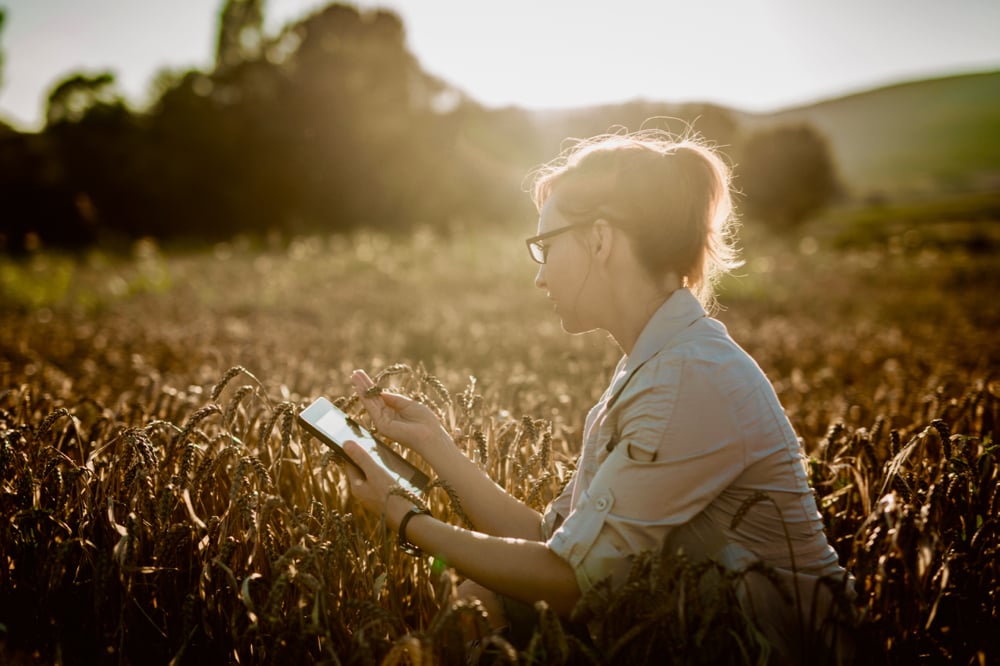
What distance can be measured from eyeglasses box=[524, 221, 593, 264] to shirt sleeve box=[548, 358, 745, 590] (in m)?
0.56

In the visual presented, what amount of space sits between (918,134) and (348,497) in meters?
108

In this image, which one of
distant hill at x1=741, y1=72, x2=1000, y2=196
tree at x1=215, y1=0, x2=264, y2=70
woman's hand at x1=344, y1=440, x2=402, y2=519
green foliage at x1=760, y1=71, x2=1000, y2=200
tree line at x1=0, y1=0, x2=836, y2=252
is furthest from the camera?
distant hill at x1=741, y1=72, x2=1000, y2=196

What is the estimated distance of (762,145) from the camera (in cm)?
4075

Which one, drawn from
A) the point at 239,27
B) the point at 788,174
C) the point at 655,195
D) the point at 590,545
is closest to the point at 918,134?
the point at 788,174

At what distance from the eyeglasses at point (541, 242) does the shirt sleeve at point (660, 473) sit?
22.0 inches

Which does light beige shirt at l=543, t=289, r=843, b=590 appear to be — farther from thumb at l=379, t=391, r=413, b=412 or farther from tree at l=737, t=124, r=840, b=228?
tree at l=737, t=124, r=840, b=228

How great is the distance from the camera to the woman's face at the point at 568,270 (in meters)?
2.12

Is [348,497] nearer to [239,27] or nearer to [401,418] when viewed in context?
[401,418]

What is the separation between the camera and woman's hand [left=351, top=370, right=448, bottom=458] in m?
2.38

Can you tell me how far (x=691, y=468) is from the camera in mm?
1733

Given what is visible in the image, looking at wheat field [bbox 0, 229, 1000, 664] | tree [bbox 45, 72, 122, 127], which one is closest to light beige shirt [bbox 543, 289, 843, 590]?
wheat field [bbox 0, 229, 1000, 664]

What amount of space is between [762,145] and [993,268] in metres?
28.6

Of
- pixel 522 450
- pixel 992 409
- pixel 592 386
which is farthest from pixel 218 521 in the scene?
pixel 992 409

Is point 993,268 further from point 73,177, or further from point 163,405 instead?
point 73,177
